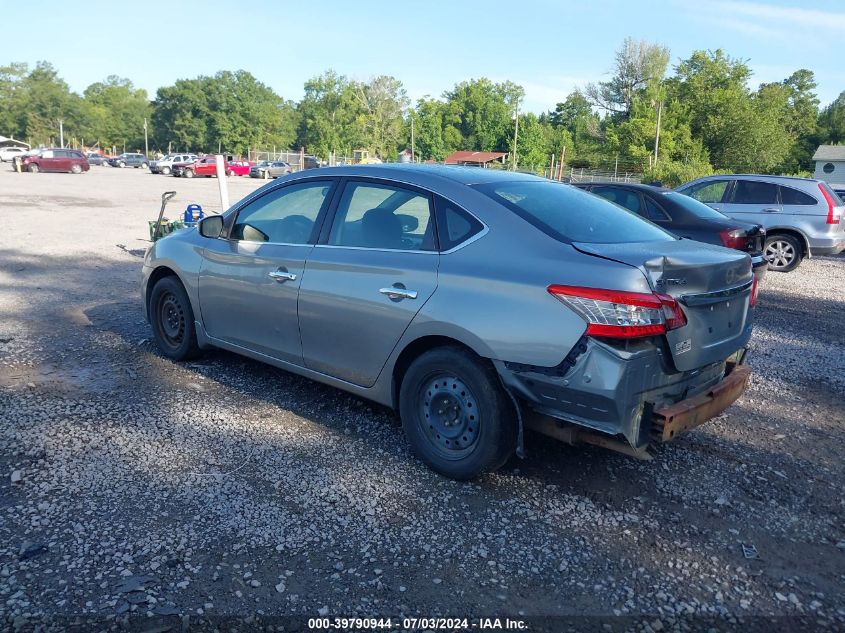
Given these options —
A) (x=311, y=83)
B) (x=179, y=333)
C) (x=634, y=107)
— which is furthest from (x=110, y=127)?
(x=179, y=333)

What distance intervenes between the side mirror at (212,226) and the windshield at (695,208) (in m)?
6.61

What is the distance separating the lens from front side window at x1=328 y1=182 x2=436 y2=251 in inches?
156

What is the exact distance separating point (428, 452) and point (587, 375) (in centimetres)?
115

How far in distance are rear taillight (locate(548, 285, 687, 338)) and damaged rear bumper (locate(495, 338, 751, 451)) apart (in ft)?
0.23

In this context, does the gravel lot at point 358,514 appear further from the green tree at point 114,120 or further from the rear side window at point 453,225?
the green tree at point 114,120

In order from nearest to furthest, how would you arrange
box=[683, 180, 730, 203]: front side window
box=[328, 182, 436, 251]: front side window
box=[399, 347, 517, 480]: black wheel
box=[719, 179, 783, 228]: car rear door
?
box=[399, 347, 517, 480]: black wheel → box=[328, 182, 436, 251]: front side window → box=[719, 179, 783, 228]: car rear door → box=[683, 180, 730, 203]: front side window

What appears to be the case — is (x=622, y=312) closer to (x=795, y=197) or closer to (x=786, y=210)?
(x=786, y=210)

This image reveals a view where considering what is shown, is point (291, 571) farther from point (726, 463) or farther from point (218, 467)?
point (726, 463)

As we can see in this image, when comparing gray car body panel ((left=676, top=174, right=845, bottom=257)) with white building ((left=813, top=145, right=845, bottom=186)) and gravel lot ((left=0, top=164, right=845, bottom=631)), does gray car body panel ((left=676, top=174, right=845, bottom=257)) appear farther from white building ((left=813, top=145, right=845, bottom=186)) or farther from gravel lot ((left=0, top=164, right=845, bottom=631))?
white building ((left=813, top=145, right=845, bottom=186))

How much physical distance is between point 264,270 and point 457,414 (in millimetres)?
1818

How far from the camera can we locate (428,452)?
3.86m

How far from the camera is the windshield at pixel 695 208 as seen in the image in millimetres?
9141

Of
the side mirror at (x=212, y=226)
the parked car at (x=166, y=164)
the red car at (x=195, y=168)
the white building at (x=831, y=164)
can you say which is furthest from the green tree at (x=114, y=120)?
the side mirror at (x=212, y=226)

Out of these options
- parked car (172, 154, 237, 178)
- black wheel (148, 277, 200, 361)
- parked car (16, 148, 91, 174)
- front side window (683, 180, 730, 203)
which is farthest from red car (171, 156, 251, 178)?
black wheel (148, 277, 200, 361)
